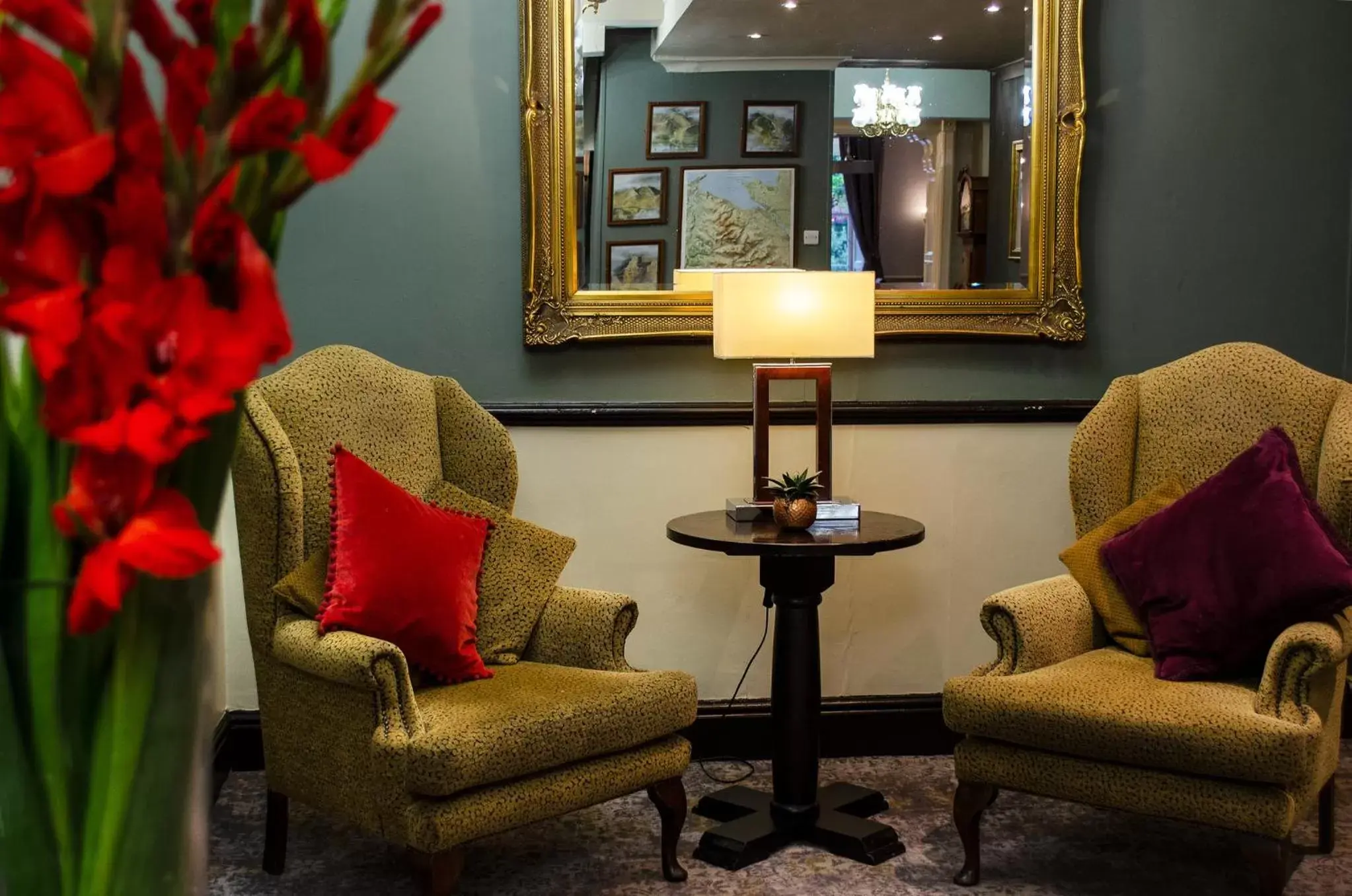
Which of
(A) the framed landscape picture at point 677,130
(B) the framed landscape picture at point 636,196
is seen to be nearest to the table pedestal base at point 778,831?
(B) the framed landscape picture at point 636,196

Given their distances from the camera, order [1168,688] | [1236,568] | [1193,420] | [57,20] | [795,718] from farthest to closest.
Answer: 1. [1193,420]
2. [795,718]
3. [1236,568]
4. [1168,688]
5. [57,20]

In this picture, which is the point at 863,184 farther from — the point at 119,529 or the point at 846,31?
the point at 119,529

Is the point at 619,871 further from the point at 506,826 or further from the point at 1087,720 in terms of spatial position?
the point at 1087,720

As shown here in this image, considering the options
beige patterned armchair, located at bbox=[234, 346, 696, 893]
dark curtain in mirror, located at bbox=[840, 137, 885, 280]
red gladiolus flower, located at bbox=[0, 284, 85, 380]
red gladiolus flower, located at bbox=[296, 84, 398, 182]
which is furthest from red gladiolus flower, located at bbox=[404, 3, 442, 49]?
dark curtain in mirror, located at bbox=[840, 137, 885, 280]

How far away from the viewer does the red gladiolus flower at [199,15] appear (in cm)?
43

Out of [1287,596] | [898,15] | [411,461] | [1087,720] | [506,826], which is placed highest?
[898,15]

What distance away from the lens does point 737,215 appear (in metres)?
3.56

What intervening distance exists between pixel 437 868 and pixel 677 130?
1.96 metres

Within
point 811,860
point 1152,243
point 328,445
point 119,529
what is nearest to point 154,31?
point 119,529

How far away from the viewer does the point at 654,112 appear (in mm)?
3504

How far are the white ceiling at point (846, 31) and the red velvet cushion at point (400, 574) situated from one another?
4.57ft

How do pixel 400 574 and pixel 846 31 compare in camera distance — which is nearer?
pixel 400 574

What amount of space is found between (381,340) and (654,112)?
0.93 m


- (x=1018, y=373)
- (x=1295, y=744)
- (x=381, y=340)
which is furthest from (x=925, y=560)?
(x=381, y=340)
